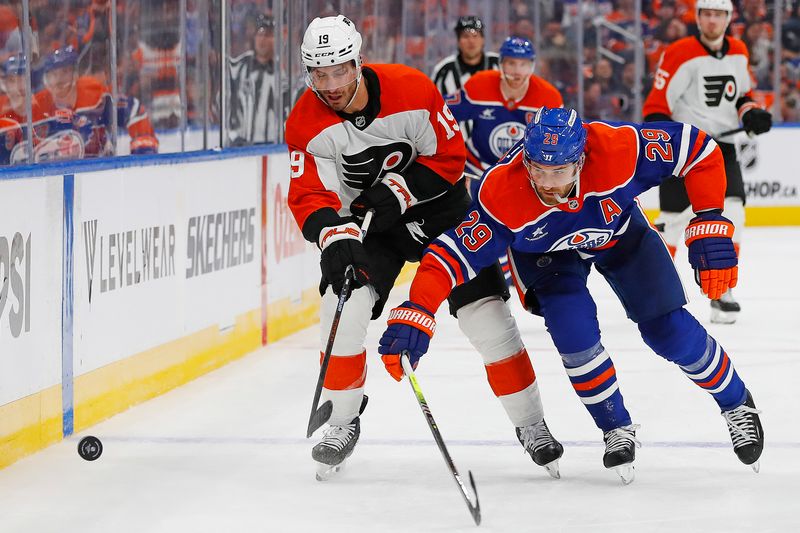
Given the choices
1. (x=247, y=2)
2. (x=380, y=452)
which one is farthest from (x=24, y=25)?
(x=247, y=2)

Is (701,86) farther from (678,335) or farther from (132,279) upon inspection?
(678,335)

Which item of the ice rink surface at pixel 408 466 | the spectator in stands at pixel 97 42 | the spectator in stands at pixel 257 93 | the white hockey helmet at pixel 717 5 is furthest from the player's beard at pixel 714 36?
the spectator in stands at pixel 97 42

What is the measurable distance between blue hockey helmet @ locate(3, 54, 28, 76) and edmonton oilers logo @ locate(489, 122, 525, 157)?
262 cm

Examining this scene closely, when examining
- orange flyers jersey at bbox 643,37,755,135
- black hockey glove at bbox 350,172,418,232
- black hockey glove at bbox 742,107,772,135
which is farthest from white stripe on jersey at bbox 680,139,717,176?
orange flyers jersey at bbox 643,37,755,135

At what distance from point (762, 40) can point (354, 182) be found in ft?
29.9

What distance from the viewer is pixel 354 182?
3.81 m

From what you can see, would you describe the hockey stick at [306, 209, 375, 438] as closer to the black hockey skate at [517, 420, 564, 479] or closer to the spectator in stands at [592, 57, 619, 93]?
the black hockey skate at [517, 420, 564, 479]

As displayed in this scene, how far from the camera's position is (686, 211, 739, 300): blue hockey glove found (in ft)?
11.1

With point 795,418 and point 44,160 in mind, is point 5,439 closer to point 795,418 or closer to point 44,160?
point 44,160

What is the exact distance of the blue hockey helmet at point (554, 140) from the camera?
323 centimetres

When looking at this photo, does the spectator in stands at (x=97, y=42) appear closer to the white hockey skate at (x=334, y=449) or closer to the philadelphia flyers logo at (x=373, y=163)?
the philadelphia flyers logo at (x=373, y=163)

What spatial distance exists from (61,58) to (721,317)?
329 centimetres

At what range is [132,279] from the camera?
470 centimetres

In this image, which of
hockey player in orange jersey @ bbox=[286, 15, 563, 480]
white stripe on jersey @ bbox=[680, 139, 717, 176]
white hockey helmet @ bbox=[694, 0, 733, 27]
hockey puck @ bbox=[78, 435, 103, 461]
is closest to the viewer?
white stripe on jersey @ bbox=[680, 139, 717, 176]
